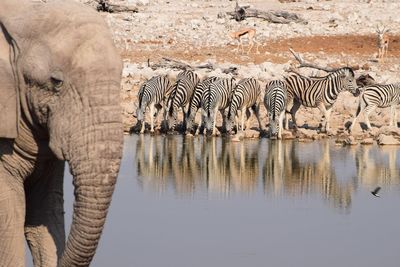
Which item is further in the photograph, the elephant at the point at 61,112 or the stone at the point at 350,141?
the stone at the point at 350,141

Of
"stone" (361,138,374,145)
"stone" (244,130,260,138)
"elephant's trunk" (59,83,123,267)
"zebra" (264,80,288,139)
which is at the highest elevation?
"elephant's trunk" (59,83,123,267)

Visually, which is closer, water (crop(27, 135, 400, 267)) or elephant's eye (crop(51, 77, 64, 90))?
elephant's eye (crop(51, 77, 64, 90))

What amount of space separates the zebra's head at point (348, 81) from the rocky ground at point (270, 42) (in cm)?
59

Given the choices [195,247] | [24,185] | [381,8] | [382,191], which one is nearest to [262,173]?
[382,191]

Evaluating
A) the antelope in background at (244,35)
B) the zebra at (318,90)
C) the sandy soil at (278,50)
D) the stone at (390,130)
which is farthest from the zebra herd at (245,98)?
the antelope in background at (244,35)

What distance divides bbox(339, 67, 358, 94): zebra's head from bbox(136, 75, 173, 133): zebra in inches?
125

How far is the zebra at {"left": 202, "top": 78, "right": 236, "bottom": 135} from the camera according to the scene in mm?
21266

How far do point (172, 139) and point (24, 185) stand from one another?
14064 mm

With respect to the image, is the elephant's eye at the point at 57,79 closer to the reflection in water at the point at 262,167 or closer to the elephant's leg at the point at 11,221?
the elephant's leg at the point at 11,221

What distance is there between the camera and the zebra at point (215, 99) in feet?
69.8

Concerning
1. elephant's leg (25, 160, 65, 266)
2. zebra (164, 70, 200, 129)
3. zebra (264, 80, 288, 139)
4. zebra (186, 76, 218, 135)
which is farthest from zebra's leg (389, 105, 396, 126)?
elephant's leg (25, 160, 65, 266)

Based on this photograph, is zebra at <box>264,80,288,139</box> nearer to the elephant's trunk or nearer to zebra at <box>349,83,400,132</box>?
zebra at <box>349,83,400,132</box>

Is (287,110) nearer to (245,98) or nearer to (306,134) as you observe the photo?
(245,98)

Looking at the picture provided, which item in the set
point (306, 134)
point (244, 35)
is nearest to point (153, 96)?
point (306, 134)
